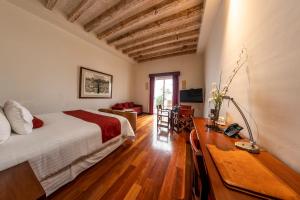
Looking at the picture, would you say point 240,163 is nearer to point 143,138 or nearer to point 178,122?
point 143,138

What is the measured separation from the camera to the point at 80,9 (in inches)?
96.3

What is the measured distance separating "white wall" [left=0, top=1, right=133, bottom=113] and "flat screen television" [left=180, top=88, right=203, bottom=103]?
361 cm

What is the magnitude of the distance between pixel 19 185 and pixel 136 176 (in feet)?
3.97

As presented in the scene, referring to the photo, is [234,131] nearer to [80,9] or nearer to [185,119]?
[185,119]

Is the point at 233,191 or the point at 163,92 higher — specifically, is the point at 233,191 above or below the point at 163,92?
below

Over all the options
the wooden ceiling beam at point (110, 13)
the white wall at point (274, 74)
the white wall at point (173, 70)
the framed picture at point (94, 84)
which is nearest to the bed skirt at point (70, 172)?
the white wall at point (274, 74)

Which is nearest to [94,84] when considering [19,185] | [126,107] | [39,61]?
[39,61]

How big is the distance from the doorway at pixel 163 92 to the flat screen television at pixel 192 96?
39.6 inches

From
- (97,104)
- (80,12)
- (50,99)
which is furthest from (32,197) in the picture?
(97,104)

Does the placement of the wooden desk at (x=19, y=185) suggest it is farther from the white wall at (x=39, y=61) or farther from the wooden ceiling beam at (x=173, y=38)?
the wooden ceiling beam at (x=173, y=38)

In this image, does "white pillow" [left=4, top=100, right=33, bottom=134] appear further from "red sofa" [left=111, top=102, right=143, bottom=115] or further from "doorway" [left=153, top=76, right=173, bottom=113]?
"doorway" [left=153, top=76, right=173, bottom=113]

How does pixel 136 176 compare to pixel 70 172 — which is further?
pixel 136 176

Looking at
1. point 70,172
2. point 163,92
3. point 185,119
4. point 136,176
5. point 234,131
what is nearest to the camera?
point 234,131

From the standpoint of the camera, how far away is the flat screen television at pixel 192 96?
444 cm
